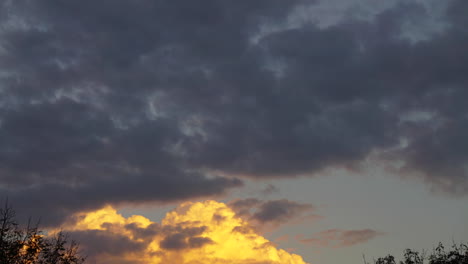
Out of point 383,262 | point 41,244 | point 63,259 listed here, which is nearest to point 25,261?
point 41,244

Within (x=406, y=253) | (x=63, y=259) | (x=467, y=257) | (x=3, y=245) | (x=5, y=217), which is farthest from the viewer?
(x=406, y=253)

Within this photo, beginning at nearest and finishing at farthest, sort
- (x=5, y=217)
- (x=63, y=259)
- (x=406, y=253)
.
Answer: (x=5, y=217) < (x=63, y=259) < (x=406, y=253)

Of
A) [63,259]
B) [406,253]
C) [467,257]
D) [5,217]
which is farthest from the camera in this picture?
[406,253]

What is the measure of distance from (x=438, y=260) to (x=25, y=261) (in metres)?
60.7

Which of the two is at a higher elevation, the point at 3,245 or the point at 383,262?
the point at 383,262

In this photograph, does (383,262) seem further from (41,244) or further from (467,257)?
(41,244)

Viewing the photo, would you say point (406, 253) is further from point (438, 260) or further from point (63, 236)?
point (63, 236)

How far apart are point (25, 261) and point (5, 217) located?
473cm

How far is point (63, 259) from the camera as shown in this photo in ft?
199

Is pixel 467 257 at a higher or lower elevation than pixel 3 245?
higher

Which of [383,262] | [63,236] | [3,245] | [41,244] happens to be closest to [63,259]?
[63,236]

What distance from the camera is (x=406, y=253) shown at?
288 ft

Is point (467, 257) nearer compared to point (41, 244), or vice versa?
point (41, 244)

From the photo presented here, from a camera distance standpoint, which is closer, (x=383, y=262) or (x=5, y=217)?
(x=5, y=217)
